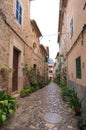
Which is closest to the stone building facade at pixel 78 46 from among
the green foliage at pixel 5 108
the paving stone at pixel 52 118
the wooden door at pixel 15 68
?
the paving stone at pixel 52 118

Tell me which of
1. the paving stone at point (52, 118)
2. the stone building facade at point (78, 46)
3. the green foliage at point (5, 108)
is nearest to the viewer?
the green foliage at point (5, 108)

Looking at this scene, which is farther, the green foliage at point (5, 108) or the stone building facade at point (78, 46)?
the stone building facade at point (78, 46)

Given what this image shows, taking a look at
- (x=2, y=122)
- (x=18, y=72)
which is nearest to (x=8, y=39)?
(x=18, y=72)

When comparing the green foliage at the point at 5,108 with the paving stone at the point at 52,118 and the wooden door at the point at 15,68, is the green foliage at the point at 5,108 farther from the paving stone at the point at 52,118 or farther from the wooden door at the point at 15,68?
the wooden door at the point at 15,68

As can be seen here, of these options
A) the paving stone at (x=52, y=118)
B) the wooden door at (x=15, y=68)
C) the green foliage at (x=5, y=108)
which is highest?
the wooden door at (x=15, y=68)

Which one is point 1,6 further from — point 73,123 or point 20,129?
point 73,123

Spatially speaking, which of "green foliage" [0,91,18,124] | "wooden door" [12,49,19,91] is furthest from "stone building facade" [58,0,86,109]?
"wooden door" [12,49,19,91]

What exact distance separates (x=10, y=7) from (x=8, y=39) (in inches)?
68.8

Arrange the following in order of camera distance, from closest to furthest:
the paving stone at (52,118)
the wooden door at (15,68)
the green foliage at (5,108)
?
the green foliage at (5,108) < the paving stone at (52,118) < the wooden door at (15,68)

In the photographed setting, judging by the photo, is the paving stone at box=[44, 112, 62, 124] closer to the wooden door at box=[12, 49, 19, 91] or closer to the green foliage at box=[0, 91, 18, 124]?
the green foliage at box=[0, 91, 18, 124]

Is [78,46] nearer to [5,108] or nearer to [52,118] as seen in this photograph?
[52,118]

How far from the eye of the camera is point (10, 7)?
7.82 m

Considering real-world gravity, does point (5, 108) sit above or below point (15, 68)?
below

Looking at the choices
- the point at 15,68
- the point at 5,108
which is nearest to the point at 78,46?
the point at 15,68
